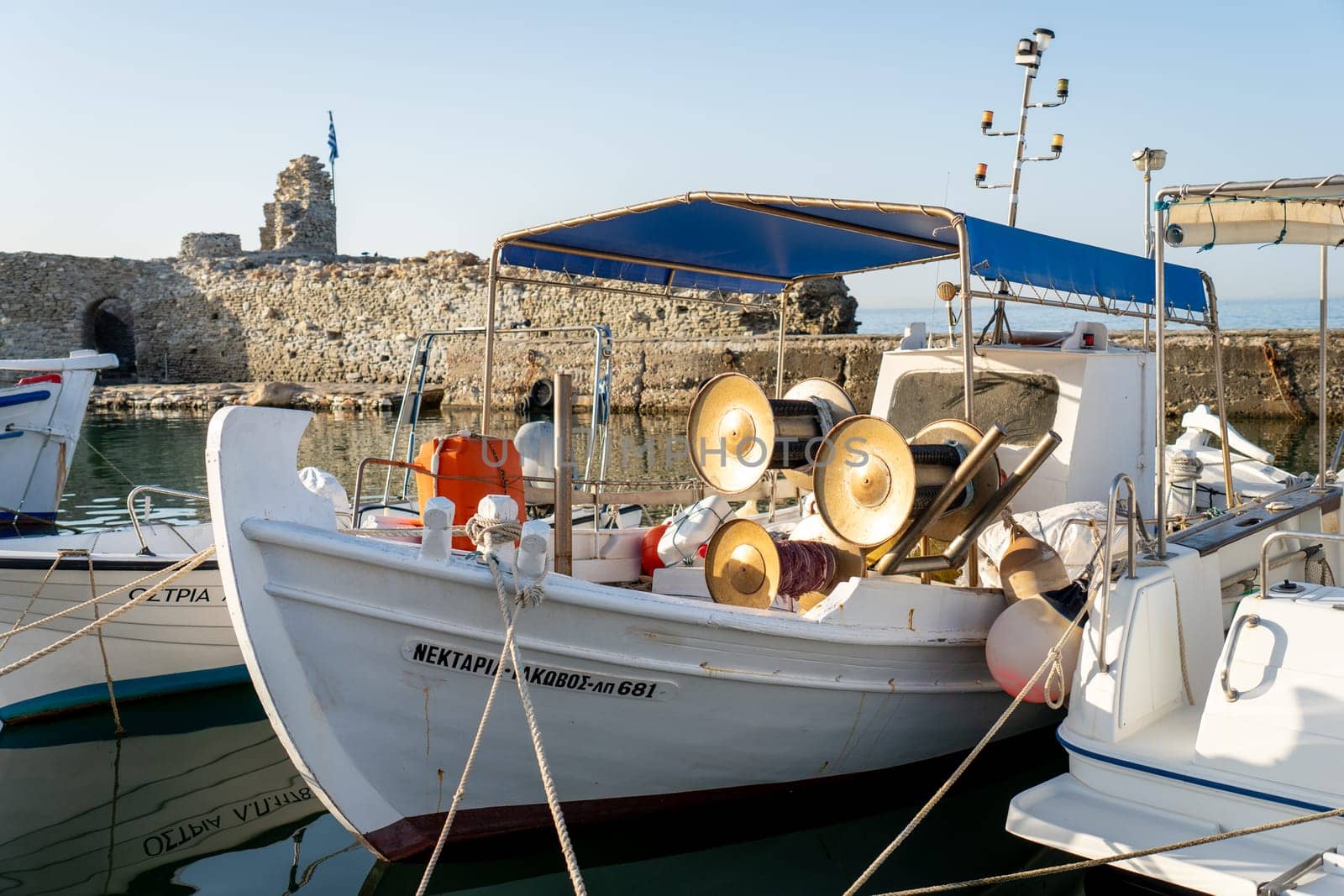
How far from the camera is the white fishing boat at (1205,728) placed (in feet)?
11.1

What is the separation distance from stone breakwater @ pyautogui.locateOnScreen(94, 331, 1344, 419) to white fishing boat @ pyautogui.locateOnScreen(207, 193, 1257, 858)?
11.3 m

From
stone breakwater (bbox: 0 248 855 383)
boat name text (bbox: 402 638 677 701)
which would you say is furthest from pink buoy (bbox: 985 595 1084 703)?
stone breakwater (bbox: 0 248 855 383)

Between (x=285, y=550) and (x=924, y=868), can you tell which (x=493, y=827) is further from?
(x=924, y=868)

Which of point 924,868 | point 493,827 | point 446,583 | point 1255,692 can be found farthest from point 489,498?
point 1255,692

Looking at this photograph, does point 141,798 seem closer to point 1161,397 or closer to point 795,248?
point 795,248

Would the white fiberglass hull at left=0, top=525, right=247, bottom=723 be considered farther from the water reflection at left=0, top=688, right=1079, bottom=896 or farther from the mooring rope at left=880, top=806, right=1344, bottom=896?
the mooring rope at left=880, top=806, right=1344, bottom=896

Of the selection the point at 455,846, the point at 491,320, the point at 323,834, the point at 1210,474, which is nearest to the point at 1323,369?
the point at 1210,474

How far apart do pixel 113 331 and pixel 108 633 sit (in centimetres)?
3539

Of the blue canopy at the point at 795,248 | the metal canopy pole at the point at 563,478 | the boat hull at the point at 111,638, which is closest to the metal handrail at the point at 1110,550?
the blue canopy at the point at 795,248

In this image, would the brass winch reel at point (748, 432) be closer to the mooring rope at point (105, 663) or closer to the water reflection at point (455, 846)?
the water reflection at point (455, 846)

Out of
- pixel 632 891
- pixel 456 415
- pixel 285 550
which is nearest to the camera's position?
pixel 285 550

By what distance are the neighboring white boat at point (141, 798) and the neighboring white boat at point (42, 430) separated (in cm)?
371

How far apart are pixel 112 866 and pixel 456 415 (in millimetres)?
20080

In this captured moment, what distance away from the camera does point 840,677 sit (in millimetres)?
4438
